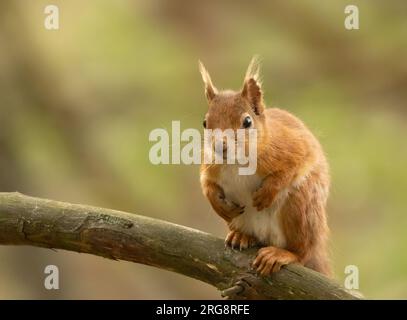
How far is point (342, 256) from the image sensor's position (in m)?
5.37

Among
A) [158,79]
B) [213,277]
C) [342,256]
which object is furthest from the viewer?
[158,79]

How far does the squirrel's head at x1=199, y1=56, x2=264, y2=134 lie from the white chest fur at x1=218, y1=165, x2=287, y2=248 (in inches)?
7.5

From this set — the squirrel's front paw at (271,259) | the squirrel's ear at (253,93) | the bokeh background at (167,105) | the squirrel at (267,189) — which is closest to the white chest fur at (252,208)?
the squirrel at (267,189)

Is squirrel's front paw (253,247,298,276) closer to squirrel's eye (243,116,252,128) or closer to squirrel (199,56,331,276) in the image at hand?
squirrel (199,56,331,276)

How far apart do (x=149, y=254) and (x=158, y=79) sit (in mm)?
3079

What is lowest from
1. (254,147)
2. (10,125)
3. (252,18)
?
(254,147)

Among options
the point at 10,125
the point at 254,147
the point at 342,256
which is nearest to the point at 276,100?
the point at 342,256

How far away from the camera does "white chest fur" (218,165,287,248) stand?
3.25 meters

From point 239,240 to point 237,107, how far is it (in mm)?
506

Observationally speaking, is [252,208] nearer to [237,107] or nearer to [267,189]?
[267,189]

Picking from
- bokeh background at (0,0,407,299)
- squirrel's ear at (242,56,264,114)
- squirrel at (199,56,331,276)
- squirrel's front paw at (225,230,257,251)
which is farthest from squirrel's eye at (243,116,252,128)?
bokeh background at (0,0,407,299)

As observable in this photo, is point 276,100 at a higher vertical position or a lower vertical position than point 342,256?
higher

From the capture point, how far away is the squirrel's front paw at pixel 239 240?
312cm
